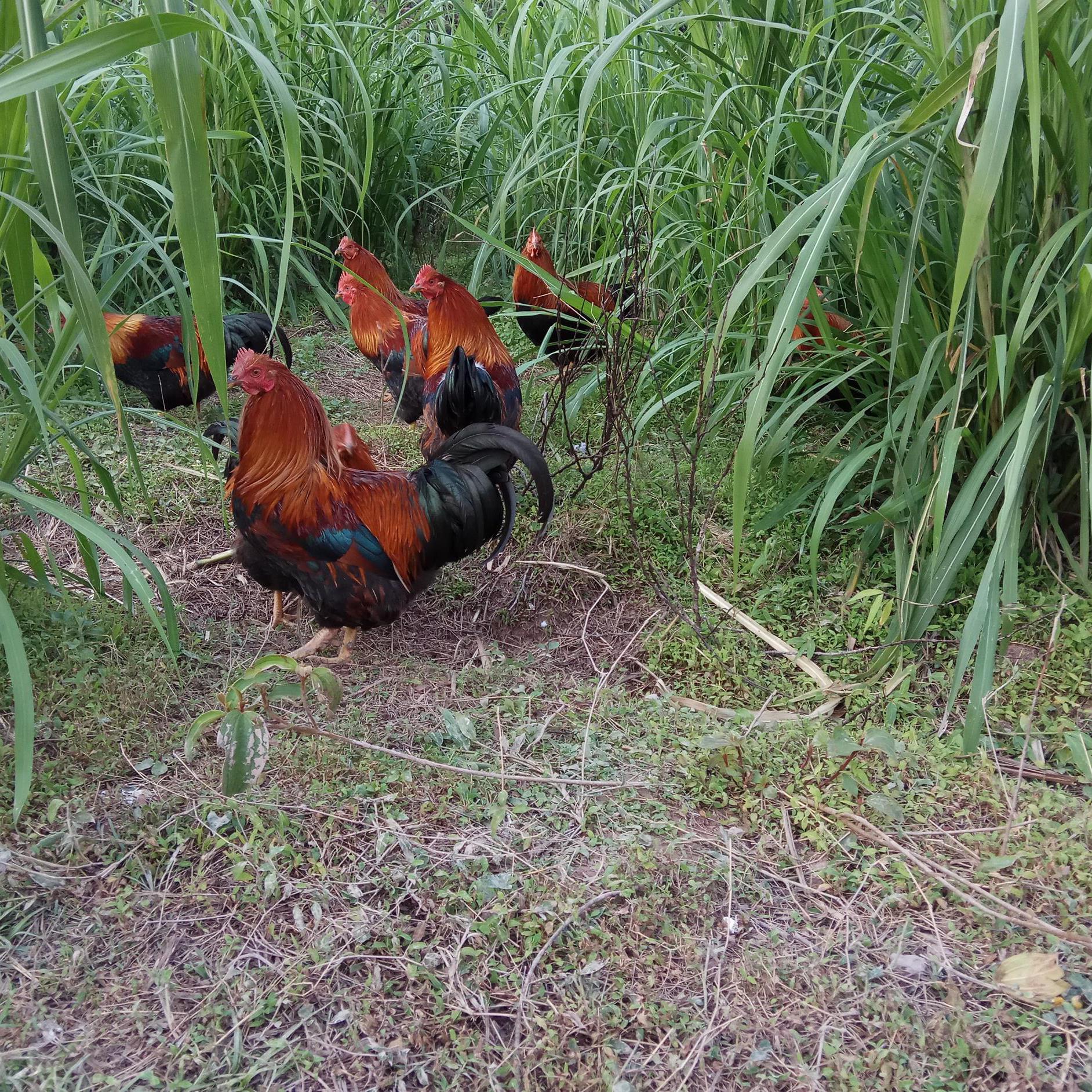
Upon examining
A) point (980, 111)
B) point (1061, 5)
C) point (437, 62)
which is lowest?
point (980, 111)

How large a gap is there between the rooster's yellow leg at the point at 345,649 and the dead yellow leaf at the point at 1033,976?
177 centimetres

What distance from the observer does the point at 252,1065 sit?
1.49 meters

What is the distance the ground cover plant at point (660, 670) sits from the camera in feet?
5.03

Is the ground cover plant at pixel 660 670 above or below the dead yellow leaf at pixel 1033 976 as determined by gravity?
above

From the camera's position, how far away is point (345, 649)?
8.70ft

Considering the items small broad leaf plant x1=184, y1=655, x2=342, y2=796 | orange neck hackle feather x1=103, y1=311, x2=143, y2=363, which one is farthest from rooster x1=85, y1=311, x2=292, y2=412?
small broad leaf plant x1=184, y1=655, x2=342, y2=796

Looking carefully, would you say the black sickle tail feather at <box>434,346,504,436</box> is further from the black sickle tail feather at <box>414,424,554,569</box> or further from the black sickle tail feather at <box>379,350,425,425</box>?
the black sickle tail feather at <box>379,350,425,425</box>

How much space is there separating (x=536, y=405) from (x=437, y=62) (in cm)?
213

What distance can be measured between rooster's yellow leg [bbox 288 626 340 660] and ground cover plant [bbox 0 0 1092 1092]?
0.11m

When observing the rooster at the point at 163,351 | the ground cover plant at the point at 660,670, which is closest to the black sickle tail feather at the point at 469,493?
the ground cover plant at the point at 660,670

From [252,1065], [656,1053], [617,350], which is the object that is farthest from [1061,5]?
[252,1065]

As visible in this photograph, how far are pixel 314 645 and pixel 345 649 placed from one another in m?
0.09

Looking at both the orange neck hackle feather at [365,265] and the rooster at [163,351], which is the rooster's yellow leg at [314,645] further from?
the orange neck hackle feather at [365,265]

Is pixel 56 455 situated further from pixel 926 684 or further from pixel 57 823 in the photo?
pixel 926 684
